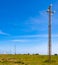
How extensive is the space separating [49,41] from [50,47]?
1180 millimetres

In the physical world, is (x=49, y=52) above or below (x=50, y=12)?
below

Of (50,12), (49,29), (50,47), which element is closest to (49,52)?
(50,47)

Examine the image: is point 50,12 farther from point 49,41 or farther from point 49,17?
point 49,41

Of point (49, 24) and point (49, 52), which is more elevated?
point (49, 24)

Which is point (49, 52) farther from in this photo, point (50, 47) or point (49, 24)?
point (49, 24)

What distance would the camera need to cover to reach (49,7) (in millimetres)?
41562

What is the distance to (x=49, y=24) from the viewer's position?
4062 cm

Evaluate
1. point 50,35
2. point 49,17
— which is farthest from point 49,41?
point 49,17

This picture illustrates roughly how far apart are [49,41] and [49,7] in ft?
21.2

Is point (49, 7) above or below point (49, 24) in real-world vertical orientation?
above

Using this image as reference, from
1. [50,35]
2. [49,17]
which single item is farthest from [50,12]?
[50,35]

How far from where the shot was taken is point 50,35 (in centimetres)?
4047

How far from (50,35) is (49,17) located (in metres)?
3.43

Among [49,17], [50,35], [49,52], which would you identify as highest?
[49,17]
